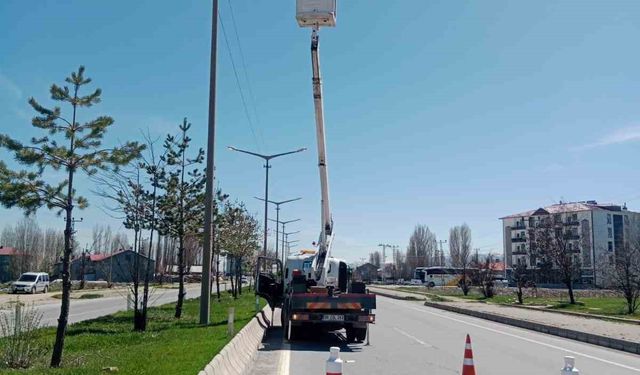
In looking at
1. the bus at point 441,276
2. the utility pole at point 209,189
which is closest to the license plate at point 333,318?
the utility pole at point 209,189

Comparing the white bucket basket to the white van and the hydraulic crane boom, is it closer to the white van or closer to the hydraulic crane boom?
the hydraulic crane boom

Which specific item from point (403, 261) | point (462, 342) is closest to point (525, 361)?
point (462, 342)

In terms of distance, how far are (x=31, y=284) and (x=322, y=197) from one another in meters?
42.4

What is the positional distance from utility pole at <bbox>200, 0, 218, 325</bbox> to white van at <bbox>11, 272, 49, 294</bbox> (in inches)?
1616

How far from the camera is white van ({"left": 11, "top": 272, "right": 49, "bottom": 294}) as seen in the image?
52531 millimetres

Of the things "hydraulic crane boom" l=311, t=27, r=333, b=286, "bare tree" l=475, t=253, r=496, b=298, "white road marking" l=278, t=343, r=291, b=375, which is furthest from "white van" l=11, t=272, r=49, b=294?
"white road marking" l=278, t=343, r=291, b=375

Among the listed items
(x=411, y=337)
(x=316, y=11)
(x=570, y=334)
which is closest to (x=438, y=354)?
(x=411, y=337)

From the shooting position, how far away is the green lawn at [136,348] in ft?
30.5

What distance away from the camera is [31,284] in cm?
5278

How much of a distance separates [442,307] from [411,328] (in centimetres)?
1557

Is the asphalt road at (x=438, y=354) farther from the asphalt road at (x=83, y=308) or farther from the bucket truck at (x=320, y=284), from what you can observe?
the asphalt road at (x=83, y=308)

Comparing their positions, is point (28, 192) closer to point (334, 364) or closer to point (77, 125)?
point (77, 125)

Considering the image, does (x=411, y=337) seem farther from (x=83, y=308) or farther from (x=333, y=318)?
(x=83, y=308)

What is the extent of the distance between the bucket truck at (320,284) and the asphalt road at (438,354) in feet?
1.96
